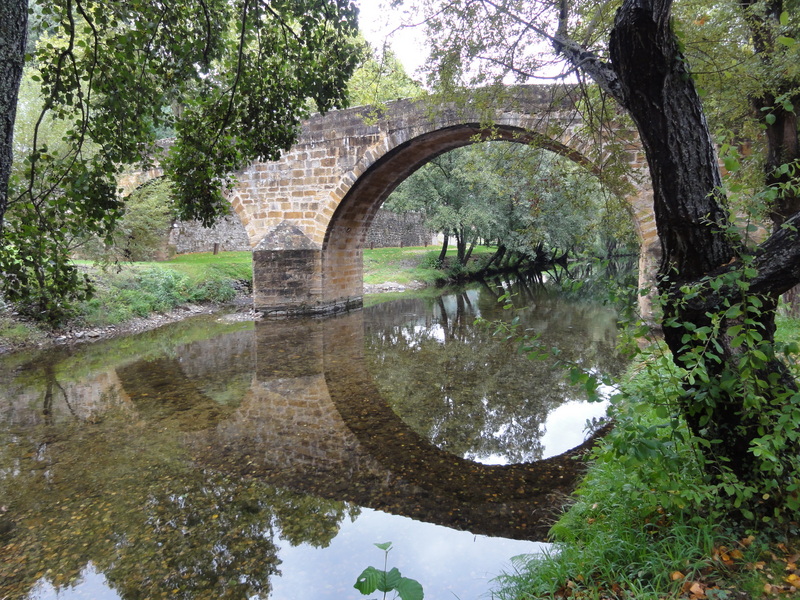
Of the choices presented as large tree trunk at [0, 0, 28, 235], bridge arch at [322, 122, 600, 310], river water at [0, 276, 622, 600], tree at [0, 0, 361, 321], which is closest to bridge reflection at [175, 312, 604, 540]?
river water at [0, 276, 622, 600]

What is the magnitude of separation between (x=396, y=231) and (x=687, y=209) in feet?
84.9

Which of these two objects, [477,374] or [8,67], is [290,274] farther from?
[8,67]

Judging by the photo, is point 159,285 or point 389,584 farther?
point 159,285

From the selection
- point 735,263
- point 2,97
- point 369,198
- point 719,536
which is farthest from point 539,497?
point 369,198

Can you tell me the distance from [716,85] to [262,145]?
11.4 ft

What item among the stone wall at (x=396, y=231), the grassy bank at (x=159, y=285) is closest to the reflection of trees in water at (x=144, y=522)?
the grassy bank at (x=159, y=285)

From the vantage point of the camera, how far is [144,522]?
10.8ft

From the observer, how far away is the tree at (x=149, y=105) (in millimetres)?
2867

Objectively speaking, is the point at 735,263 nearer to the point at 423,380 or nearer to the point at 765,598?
the point at 765,598

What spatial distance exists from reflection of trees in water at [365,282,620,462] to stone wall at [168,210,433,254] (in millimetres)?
7120

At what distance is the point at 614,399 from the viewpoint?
81.1 inches

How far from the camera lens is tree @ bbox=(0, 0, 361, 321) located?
2.87 meters

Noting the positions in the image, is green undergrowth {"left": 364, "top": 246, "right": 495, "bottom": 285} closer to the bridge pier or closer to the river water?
the bridge pier

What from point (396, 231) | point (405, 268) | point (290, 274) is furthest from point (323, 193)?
point (396, 231)
